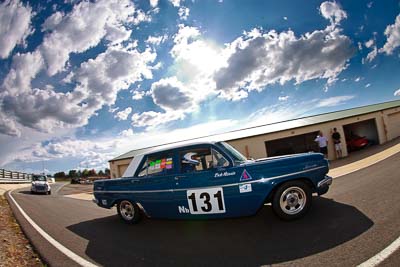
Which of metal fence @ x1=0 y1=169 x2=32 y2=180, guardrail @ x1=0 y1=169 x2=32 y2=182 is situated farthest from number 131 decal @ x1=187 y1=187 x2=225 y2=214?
metal fence @ x1=0 y1=169 x2=32 y2=180

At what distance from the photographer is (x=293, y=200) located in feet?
15.4

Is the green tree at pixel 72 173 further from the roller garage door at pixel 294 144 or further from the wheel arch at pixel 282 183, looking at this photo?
the wheel arch at pixel 282 183

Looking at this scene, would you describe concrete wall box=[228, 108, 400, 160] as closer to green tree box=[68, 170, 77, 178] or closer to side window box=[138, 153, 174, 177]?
side window box=[138, 153, 174, 177]

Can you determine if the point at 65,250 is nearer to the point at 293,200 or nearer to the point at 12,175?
the point at 293,200

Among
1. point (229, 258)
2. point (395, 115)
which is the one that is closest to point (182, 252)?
point (229, 258)

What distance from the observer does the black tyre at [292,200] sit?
181 inches

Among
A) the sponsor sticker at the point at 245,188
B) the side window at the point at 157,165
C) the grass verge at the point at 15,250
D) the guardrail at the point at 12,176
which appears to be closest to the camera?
the grass verge at the point at 15,250

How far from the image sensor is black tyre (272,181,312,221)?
15.0ft

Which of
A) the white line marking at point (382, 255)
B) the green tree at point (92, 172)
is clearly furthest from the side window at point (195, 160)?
the green tree at point (92, 172)

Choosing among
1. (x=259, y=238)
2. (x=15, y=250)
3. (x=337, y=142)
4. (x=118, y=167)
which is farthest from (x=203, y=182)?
(x=118, y=167)

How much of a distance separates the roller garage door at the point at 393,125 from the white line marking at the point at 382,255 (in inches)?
794

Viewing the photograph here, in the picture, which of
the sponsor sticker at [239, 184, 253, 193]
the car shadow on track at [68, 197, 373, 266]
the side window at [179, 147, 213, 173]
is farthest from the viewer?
the side window at [179, 147, 213, 173]

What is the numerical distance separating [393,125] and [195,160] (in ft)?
70.5

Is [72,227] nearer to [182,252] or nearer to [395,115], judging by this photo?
[182,252]
